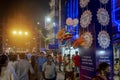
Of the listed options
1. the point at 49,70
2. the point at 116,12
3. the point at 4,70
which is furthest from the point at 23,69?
the point at 116,12

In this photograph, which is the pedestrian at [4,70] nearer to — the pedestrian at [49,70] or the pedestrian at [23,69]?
the pedestrian at [23,69]

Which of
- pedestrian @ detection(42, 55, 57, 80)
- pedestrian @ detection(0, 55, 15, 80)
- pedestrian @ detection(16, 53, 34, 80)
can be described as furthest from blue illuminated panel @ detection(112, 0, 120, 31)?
pedestrian @ detection(0, 55, 15, 80)

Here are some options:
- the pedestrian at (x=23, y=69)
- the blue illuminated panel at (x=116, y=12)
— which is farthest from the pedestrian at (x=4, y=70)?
the blue illuminated panel at (x=116, y=12)

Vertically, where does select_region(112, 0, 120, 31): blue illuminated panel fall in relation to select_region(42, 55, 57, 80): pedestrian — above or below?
above

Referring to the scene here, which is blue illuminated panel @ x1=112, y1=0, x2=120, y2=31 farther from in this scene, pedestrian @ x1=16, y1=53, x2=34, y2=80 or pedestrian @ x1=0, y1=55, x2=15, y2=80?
pedestrian @ x1=0, y1=55, x2=15, y2=80

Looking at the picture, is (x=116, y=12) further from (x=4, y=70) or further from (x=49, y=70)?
(x=4, y=70)

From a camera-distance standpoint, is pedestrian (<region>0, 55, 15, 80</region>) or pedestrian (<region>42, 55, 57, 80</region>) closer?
pedestrian (<region>0, 55, 15, 80</region>)

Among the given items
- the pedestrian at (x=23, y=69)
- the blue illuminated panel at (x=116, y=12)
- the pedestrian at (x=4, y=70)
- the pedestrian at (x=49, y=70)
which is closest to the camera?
the pedestrian at (x=4, y=70)

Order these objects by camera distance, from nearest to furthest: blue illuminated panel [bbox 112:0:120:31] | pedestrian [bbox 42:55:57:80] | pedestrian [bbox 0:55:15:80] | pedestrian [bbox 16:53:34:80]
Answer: pedestrian [bbox 0:55:15:80]
pedestrian [bbox 16:53:34:80]
pedestrian [bbox 42:55:57:80]
blue illuminated panel [bbox 112:0:120:31]

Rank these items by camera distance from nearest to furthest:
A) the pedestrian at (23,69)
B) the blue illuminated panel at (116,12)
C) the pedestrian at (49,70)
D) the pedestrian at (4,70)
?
the pedestrian at (4,70) < the pedestrian at (23,69) < the pedestrian at (49,70) < the blue illuminated panel at (116,12)

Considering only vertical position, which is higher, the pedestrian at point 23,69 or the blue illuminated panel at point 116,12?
the blue illuminated panel at point 116,12

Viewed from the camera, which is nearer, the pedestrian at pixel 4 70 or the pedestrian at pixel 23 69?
the pedestrian at pixel 4 70

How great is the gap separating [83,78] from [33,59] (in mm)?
2194

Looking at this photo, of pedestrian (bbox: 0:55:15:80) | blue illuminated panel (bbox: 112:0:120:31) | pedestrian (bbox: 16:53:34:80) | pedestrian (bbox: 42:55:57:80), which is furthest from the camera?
blue illuminated panel (bbox: 112:0:120:31)
